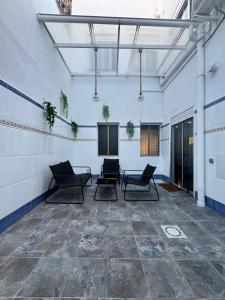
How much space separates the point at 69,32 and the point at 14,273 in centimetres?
460

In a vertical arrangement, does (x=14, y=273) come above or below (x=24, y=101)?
below

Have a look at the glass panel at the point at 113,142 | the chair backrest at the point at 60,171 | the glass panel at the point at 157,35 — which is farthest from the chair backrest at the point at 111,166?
the glass panel at the point at 157,35

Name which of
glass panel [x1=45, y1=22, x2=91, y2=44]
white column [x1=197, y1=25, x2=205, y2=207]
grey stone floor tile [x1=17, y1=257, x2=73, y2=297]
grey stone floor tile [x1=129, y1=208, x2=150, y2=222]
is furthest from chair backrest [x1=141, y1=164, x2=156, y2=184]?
glass panel [x1=45, y1=22, x2=91, y2=44]

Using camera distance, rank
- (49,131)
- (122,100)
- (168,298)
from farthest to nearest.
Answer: (122,100) < (49,131) < (168,298)

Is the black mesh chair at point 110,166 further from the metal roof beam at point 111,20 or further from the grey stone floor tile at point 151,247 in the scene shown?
the metal roof beam at point 111,20

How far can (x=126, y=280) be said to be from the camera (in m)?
1.52

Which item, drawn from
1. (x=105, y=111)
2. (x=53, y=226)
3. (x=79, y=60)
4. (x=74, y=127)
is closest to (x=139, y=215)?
(x=53, y=226)

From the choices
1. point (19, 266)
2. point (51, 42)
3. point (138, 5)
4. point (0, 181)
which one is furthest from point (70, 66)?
point (19, 266)

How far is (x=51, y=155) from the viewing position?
4.25 meters

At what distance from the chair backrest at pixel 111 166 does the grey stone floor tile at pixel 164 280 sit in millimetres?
3846

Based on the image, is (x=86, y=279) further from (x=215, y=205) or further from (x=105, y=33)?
(x=105, y=33)

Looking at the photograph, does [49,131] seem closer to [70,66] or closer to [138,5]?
[70,66]

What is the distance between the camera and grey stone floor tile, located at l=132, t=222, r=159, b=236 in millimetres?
2383

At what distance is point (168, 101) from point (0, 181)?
214 inches
